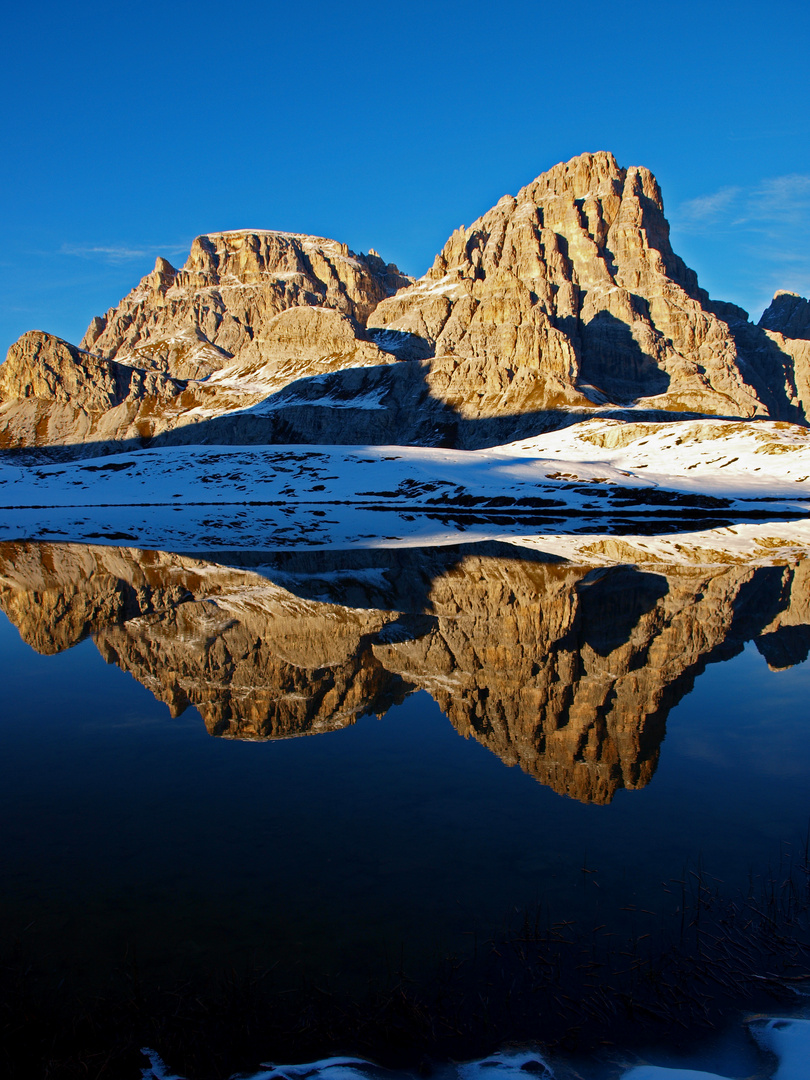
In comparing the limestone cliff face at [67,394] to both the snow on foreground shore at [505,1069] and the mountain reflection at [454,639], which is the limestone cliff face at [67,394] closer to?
the mountain reflection at [454,639]

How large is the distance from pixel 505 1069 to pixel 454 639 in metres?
11.1

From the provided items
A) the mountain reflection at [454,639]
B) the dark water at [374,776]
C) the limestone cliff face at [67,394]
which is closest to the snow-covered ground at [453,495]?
the mountain reflection at [454,639]

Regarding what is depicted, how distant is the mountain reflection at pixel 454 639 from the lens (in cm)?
1035

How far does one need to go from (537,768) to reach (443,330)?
639 feet

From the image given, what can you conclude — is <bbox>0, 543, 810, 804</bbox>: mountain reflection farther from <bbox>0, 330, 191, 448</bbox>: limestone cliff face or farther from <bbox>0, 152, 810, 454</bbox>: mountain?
<bbox>0, 330, 191, 448</bbox>: limestone cliff face

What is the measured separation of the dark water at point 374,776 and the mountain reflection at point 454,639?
9cm

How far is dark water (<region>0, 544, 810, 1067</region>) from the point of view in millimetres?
6023

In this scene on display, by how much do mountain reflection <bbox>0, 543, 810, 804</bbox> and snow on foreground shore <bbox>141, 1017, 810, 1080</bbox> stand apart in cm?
355

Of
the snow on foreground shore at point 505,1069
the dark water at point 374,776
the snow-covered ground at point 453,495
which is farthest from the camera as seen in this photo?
the snow-covered ground at point 453,495

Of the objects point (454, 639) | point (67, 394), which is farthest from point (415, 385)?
point (454, 639)

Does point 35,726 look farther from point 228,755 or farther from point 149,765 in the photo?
point 228,755

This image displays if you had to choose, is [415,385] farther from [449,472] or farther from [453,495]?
[453,495]

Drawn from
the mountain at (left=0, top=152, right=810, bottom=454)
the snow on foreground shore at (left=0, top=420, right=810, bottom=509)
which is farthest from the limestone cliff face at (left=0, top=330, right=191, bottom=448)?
the snow on foreground shore at (left=0, top=420, right=810, bottom=509)

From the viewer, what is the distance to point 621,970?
211 inches
